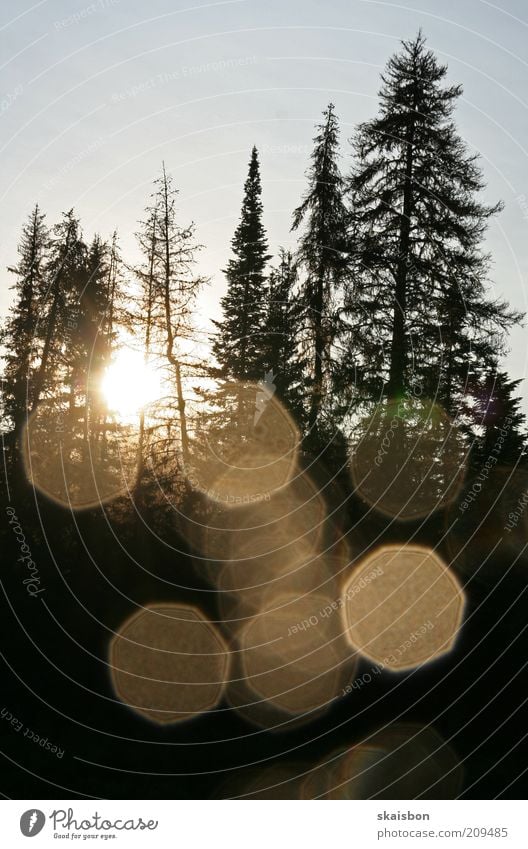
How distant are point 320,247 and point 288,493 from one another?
30.4 feet

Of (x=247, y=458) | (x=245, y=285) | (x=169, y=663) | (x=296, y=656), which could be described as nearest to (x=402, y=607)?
(x=296, y=656)

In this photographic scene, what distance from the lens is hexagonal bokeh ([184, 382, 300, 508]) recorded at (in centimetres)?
2536

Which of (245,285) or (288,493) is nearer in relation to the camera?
(288,493)

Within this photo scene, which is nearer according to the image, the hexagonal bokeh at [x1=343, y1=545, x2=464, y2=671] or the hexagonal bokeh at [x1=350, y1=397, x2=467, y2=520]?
the hexagonal bokeh at [x1=343, y1=545, x2=464, y2=671]

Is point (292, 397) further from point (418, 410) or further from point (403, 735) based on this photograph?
point (403, 735)

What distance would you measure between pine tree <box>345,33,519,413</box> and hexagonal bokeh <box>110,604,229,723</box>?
8.46 metres

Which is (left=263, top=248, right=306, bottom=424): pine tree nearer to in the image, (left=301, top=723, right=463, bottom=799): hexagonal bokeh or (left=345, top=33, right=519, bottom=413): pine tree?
(left=345, top=33, right=519, bottom=413): pine tree

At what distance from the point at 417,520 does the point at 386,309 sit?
6233 mm

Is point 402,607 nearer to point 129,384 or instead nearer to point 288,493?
point 288,493

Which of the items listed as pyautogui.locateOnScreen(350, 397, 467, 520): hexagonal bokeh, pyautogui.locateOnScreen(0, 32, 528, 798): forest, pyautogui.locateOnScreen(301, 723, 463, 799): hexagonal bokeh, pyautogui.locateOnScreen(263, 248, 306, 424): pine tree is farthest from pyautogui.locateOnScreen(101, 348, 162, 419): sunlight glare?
pyautogui.locateOnScreen(301, 723, 463, 799): hexagonal bokeh

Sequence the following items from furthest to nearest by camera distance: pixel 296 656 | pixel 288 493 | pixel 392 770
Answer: pixel 288 493 < pixel 296 656 < pixel 392 770

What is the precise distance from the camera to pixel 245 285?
119 ft

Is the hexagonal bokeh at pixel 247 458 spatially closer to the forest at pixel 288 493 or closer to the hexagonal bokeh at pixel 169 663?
the forest at pixel 288 493

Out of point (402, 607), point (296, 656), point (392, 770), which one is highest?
point (402, 607)
